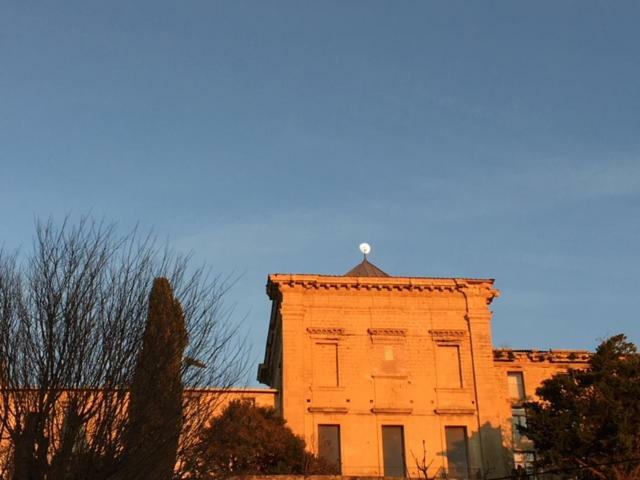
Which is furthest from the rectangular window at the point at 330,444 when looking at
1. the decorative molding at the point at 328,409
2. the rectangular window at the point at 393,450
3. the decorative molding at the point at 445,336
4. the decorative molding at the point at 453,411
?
the decorative molding at the point at 445,336

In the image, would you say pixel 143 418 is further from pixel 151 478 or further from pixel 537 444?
pixel 537 444

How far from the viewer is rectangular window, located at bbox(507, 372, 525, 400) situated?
4312cm

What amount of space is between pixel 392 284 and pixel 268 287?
5.44 m

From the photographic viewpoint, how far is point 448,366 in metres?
41.1

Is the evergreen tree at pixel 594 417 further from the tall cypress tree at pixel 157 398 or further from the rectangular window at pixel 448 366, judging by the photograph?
the tall cypress tree at pixel 157 398

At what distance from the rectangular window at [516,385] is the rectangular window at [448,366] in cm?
352

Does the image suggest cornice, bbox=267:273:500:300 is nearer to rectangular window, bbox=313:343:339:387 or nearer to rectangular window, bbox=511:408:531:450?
rectangular window, bbox=313:343:339:387

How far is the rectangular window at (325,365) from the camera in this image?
40.2 meters

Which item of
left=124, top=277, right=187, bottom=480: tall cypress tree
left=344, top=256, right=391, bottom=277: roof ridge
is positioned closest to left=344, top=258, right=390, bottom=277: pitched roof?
left=344, top=256, right=391, bottom=277: roof ridge

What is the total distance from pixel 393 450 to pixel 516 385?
7332 millimetres

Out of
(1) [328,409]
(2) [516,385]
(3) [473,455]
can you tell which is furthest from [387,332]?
(2) [516,385]

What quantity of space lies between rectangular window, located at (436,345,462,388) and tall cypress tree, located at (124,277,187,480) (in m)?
23.1

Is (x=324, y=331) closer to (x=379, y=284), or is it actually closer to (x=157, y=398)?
(x=379, y=284)

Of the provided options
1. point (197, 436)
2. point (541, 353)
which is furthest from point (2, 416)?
point (541, 353)
